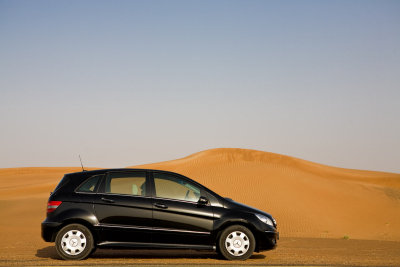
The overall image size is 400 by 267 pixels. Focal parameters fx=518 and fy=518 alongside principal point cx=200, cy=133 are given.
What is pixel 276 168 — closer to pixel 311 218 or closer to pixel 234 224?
pixel 311 218

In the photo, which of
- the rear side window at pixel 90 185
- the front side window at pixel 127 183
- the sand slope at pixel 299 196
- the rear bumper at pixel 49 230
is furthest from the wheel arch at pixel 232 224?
the sand slope at pixel 299 196

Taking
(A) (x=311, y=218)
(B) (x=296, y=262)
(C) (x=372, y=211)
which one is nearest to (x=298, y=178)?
(C) (x=372, y=211)

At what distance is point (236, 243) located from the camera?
9.02 m

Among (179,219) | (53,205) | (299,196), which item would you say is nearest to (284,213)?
(299,196)

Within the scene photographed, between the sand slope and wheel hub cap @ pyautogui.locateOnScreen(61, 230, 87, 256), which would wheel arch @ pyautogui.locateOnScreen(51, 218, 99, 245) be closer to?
wheel hub cap @ pyautogui.locateOnScreen(61, 230, 87, 256)

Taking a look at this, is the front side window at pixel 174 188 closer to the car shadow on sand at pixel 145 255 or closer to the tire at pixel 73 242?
the car shadow on sand at pixel 145 255

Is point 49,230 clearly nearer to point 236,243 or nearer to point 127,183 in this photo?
point 127,183

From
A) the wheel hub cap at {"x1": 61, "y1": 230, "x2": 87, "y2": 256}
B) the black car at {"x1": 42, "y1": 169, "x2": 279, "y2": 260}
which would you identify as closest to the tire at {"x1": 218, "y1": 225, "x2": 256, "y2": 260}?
the black car at {"x1": 42, "y1": 169, "x2": 279, "y2": 260}

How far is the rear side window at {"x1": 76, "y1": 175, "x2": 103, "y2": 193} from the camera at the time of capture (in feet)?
29.6

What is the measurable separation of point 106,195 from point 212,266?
224 centimetres

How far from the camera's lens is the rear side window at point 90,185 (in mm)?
9031

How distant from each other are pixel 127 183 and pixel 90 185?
64cm

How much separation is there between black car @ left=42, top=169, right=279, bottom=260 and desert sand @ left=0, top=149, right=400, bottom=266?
350mm

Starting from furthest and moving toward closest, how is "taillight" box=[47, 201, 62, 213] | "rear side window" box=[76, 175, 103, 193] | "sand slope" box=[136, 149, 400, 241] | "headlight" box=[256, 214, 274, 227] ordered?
"sand slope" box=[136, 149, 400, 241] < "headlight" box=[256, 214, 274, 227] < "rear side window" box=[76, 175, 103, 193] < "taillight" box=[47, 201, 62, 213]
